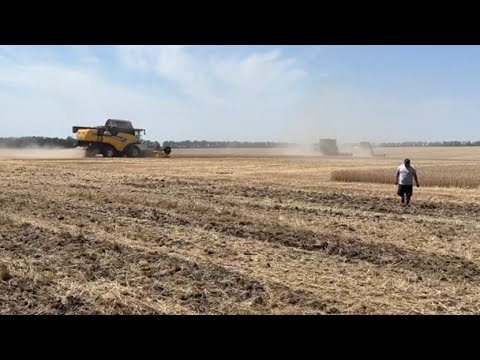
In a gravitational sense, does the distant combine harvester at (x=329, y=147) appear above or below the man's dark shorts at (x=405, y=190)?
above

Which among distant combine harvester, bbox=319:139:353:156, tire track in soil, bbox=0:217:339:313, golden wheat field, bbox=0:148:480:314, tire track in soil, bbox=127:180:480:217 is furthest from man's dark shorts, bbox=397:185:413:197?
distant combine harvester, bbox=319:139:353:156

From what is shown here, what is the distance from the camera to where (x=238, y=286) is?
582 centimetres

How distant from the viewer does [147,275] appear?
245 inches

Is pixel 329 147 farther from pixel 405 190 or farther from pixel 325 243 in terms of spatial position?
pixel 325 243

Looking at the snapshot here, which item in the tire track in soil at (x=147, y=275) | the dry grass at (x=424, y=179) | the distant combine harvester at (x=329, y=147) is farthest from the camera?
the distant combine harvester at (x=329, y=147)

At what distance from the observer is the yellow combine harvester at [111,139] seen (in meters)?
38.2

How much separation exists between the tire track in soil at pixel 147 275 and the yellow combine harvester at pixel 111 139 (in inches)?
1213

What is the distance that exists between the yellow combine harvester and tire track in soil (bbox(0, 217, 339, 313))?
101 feet

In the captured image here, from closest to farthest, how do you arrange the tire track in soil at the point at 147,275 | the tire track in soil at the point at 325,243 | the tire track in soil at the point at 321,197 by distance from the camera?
the tire track in soil at the point at 147,275
the tire track in soil at the point at 325,243
the tire track in soil at the point at 321,197

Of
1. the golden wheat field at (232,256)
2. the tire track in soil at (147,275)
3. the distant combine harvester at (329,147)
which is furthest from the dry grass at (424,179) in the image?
the distant combine harvester at (329,147)

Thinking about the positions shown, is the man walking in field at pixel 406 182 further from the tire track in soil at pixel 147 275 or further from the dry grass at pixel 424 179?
the tire track in soil at pixel 147 275

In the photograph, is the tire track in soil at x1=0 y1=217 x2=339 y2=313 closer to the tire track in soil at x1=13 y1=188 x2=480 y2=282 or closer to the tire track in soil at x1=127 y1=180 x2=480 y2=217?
the tire track in soil at x1=13 y1=188 x2=480 y2=282

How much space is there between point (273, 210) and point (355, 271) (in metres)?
5.91
